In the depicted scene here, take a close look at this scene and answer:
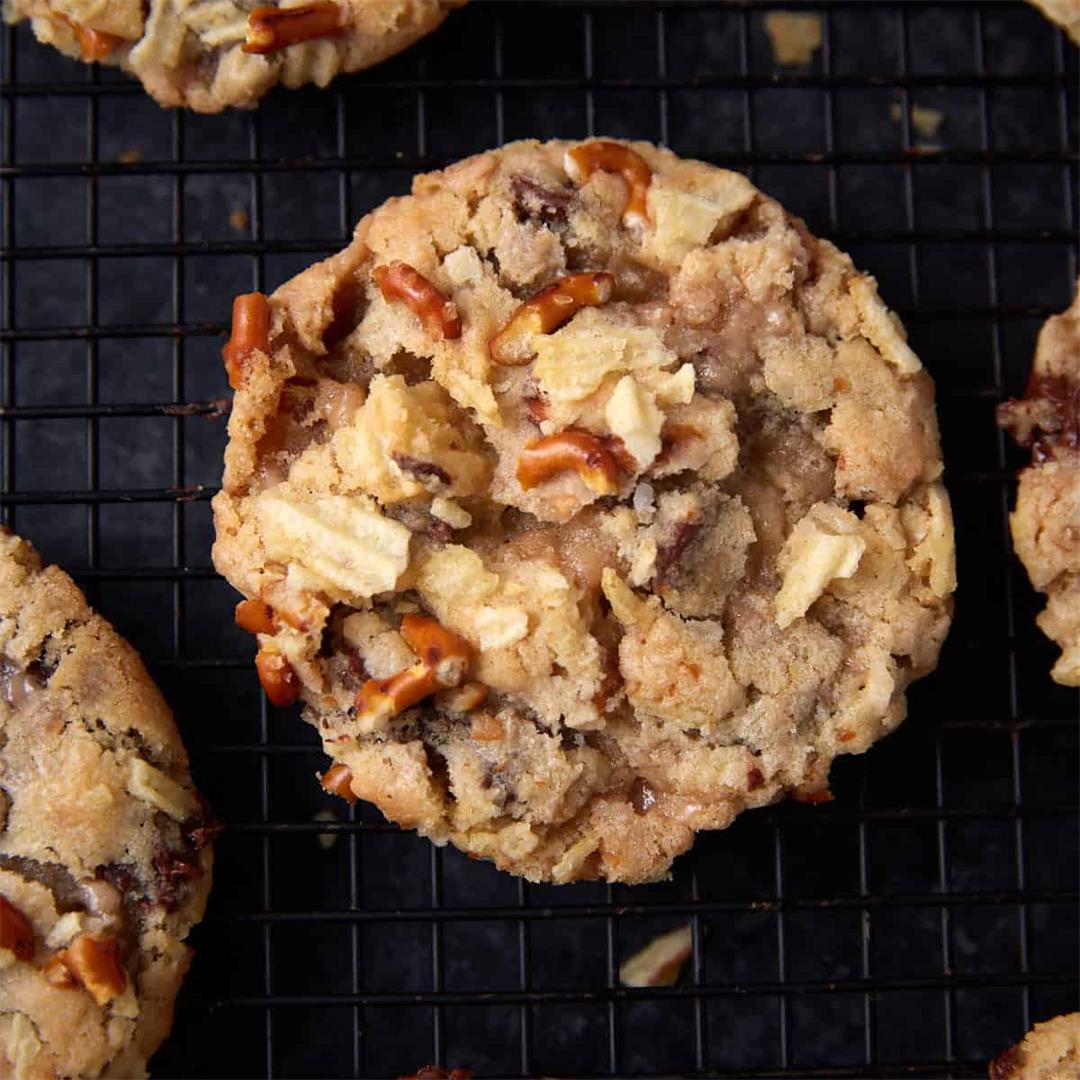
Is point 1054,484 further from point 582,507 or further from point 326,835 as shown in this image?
point 326,835

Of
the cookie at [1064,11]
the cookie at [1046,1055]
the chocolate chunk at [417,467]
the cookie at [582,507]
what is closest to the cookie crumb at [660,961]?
the cookie at [582,507]

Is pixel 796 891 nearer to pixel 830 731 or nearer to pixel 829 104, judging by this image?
pixel 830 731

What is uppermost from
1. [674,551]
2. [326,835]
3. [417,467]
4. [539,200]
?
[539,200]

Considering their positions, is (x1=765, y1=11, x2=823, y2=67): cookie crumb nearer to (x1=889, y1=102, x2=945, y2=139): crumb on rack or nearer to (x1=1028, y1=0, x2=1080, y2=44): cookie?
(x1=889, y1=102, x2=945, y2=139): crumb on rack

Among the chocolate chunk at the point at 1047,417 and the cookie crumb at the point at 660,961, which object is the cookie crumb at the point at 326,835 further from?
the chocolate chunk at the point at 1047,417

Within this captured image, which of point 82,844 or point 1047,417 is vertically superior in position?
point 1047,417

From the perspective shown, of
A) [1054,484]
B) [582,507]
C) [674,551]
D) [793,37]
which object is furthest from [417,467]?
[793,37]

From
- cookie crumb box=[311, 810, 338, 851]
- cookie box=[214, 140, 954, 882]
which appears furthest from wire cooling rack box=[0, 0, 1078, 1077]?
cookie box=[214, 140, 954, 882]
